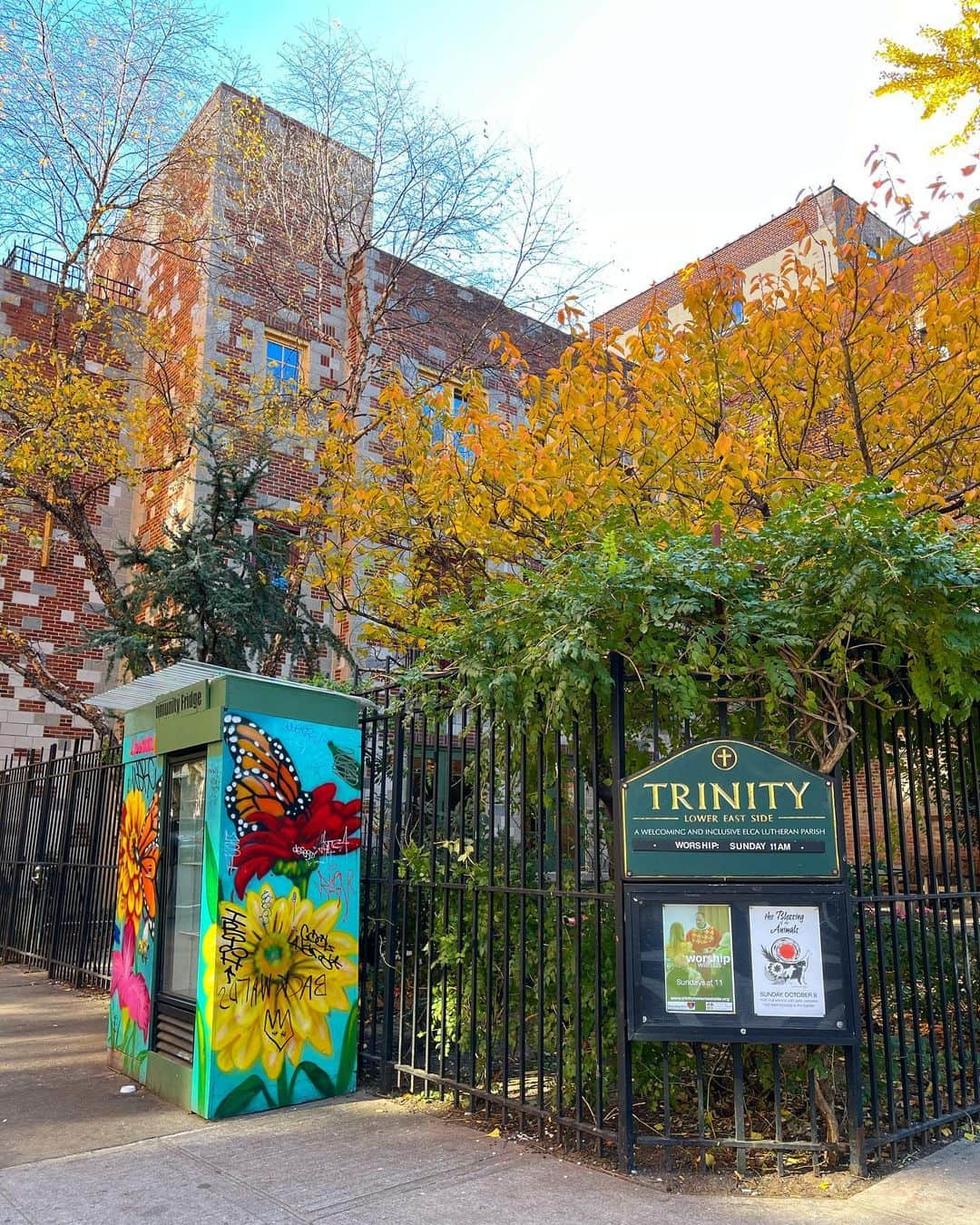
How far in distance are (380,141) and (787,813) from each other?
1434 cm

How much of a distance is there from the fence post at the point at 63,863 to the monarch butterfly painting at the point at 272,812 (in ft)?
19.3

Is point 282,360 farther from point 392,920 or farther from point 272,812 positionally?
point 392,920

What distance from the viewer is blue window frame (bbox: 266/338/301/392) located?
17.0 meters

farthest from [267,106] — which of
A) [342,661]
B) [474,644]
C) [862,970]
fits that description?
[862,970]

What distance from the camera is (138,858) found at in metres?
7.09

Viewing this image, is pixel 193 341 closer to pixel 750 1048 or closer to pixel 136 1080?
pixel 136 1080

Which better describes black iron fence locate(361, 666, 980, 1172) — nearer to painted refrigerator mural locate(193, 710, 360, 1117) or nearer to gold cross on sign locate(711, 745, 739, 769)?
gold cross on sign locate(711, 745, 739, 769)

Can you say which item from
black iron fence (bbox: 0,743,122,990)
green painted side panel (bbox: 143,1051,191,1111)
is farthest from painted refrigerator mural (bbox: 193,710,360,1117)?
black iron fence (bbox: 0,743,122,990)

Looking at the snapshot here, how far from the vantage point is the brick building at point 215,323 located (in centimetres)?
1584

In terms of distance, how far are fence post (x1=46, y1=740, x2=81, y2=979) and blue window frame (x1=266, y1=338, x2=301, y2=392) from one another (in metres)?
8.10

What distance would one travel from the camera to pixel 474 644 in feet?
18.9

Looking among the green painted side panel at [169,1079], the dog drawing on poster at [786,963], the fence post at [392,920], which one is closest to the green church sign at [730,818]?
the dog drawing on poster at [786,963]

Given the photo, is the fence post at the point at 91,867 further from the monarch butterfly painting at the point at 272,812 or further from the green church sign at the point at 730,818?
the green church sign at the point at 730,818

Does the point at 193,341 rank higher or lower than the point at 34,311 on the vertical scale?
lower
